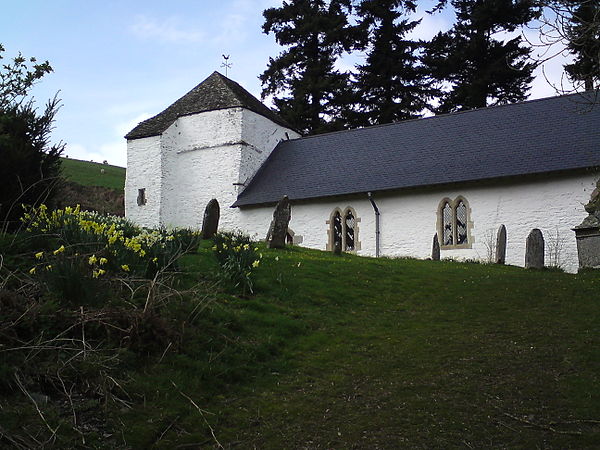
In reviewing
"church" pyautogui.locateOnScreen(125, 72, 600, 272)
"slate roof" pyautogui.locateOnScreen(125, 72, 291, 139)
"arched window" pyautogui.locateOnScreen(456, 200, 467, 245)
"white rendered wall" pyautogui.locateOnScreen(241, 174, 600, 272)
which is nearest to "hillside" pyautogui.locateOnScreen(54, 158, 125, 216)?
"slate roof" pyautogui.locateOnScreen(125, 72, 291, 139)

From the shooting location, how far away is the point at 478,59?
126 ft

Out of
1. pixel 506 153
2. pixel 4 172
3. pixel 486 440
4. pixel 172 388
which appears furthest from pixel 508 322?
pixel 506 153

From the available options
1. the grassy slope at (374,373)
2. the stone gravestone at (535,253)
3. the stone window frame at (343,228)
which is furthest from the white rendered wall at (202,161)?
the grassy slope at (374,373)

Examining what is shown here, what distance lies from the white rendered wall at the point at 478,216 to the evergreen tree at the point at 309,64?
16.3 meters

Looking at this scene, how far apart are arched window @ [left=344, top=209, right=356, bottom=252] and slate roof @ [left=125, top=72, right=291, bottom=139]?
789 cm

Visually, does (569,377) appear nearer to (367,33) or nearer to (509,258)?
(509,258)

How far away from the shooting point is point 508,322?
32.9 feet

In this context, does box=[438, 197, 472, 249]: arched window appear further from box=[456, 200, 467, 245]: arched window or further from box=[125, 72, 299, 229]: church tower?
box=[125, 72, 299, 229]: church tower

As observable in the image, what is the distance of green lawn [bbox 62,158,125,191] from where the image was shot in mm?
42406

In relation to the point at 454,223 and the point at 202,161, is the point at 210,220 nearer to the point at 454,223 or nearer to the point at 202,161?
the point at 454,223

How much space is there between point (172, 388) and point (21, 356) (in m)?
1.47

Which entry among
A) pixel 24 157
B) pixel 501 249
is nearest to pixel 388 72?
pixel 501 249

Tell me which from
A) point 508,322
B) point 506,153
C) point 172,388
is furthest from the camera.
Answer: point 506,153

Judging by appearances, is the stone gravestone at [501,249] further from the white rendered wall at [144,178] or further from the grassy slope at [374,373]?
the white rendered wall at [144,178]
